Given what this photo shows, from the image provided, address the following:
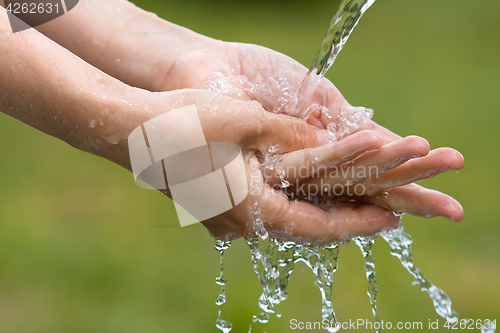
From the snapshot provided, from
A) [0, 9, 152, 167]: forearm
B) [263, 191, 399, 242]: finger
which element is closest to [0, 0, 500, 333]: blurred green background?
[263, 191, 399, 242]: finger

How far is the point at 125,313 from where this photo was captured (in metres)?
2.07

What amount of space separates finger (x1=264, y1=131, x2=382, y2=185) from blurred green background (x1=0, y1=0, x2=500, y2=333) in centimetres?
99

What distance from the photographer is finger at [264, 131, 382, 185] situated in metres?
1.09

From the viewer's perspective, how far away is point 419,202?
4.00 feet

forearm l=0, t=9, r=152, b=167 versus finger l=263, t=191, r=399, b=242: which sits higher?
forearm l=0, t=9, r=152, b=167

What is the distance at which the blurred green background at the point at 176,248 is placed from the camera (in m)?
2.10

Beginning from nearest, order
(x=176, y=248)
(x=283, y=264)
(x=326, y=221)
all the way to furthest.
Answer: (x=326, y=221), (x=283, y=264), (x=176, y=248)

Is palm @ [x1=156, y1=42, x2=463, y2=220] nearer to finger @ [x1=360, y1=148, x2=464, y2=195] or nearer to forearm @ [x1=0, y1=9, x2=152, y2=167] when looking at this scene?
finger @ [x1=360, y1=148, x2=464, y2=195]

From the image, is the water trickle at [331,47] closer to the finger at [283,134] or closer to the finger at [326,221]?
the finger at [283,134]

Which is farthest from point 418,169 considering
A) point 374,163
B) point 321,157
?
point 321,157

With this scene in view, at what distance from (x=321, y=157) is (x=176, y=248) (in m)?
1.48

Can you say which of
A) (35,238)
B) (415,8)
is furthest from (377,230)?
(415,8)

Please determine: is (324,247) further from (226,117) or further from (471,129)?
(471,129)

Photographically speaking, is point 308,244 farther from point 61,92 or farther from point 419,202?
point 61,92
